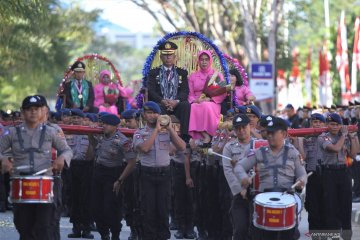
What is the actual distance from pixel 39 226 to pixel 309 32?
104 m

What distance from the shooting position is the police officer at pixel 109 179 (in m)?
18.7

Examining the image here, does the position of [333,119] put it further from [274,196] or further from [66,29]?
[66,29]

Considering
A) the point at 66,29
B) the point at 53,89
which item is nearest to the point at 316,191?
the point at 66,29

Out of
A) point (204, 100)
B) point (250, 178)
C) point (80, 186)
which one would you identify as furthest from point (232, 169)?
point (80, 186)

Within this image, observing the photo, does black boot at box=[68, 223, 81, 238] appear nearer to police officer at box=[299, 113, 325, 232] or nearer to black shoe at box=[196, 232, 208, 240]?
black shoe at box=[196, 232, 208, 240]

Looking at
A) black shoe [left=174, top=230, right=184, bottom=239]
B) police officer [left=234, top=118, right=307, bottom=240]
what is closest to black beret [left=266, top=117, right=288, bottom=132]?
police officer [left=234, top=118, right=307, bottom=240]

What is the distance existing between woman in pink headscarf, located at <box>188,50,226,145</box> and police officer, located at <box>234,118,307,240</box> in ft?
16.5

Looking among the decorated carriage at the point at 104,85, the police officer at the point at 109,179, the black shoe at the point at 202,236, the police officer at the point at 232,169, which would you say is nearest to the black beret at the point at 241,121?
the police officer at the point at 232,169

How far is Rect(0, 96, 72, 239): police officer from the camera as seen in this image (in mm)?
14461

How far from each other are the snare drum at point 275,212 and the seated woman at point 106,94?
13.9 m

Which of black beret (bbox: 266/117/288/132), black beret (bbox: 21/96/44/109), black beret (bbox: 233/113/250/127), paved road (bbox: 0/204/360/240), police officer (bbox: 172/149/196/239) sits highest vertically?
black beret (bbox: 21/96/44/109)

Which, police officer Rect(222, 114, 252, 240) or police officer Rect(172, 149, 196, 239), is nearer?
police officer Rect(222, 114, 252, 240)

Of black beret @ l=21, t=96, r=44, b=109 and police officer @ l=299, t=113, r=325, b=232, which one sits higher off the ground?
black beret @ l=21, t=96, r=44, b=109

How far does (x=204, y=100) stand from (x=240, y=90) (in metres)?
1.75
